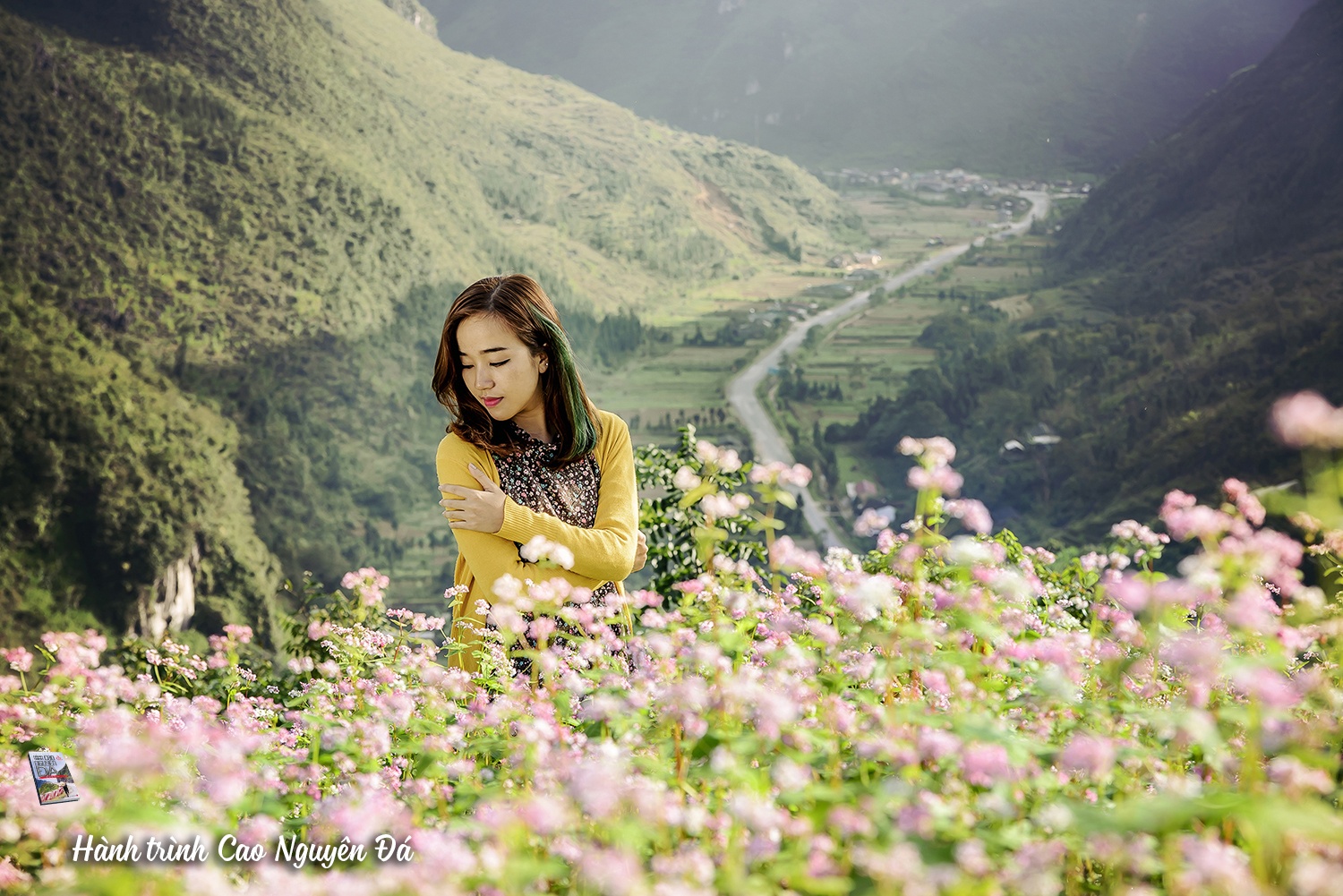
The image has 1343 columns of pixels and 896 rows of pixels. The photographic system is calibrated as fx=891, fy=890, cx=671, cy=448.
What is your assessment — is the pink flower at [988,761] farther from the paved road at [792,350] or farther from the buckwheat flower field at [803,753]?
the paved road at [792,350]

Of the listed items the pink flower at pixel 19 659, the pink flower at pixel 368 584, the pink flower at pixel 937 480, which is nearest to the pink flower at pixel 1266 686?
the pink flower at pixel 937 480

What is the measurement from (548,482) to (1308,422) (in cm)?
197

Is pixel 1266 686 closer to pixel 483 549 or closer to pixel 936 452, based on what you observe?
pixel 936 452

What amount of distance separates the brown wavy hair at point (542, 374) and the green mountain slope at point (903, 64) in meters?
105

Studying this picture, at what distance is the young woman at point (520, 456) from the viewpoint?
7.83ft

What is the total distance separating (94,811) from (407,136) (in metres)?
99.3

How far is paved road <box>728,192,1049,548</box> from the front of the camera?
52.0 metres

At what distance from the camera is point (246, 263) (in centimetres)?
6744

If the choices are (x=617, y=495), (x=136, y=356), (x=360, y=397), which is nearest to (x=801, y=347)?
(x=360, y=397)

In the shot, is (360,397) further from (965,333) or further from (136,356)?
(965,333)

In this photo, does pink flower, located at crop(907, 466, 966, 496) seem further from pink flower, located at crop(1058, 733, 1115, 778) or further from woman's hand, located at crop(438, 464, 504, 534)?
woman's hand, located at crop(438, 464, 504, 534)

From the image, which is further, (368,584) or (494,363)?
(368,584)

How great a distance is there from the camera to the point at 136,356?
5609 cm

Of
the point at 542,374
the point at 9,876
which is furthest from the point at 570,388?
the point at 9,876
